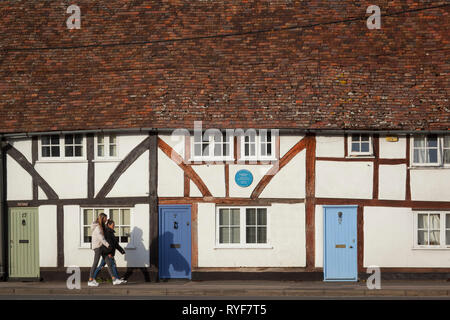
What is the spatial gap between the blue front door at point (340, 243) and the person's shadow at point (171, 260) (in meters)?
4.00

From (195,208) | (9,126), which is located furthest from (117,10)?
(195,208)

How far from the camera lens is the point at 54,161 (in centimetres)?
A: 2128

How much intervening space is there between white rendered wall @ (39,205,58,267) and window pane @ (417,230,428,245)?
10.4 meters

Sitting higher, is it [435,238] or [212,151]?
[212,151]

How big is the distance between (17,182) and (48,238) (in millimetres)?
1893

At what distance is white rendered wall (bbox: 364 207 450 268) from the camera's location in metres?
20.6

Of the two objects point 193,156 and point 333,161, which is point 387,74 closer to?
point 333,161

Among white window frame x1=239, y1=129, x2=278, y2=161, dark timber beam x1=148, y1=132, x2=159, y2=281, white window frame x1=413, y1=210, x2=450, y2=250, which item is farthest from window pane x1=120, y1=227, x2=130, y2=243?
white window frame x1=413, y1=210, x2=450, y2=250

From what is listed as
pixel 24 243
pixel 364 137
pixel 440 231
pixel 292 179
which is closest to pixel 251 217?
pixel 292 179

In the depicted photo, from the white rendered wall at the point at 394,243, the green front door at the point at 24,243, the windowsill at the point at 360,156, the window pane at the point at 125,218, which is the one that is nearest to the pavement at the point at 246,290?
the white rendered wall at the point at 394,243

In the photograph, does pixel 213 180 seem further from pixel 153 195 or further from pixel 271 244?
pixel 271 244

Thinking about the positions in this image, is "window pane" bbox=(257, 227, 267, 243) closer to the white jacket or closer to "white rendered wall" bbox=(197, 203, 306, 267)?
"white rendered wall" bbox=(197, 203, 306, 267)

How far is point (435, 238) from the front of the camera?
20844 mm

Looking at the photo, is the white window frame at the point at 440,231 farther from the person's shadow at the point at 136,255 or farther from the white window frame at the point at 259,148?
the person's shadow at the point at 136,255
